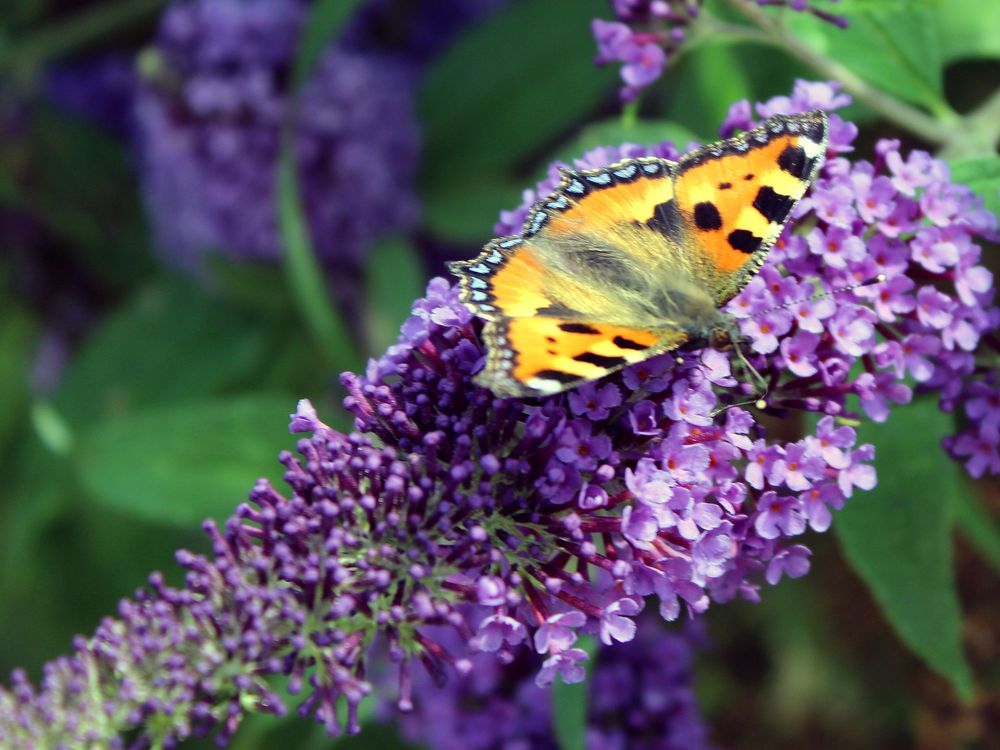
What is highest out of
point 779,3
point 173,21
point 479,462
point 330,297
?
point 173,21

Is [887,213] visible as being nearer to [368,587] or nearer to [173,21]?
[368,587]

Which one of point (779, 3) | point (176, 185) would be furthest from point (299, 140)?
point (779, 3)

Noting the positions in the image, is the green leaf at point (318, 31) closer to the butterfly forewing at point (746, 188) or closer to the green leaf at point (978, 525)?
the butterfly forewing at point (746, 188)

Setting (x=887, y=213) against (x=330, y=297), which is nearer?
(x=887, y=213)

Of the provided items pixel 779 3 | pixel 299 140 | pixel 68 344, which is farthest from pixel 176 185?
pixel 779 3

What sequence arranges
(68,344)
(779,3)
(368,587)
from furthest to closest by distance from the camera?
(68,344) → (779,3) → (368,587)

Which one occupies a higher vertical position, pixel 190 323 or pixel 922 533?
pixel 190 323

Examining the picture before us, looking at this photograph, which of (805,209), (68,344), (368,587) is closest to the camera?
(368,587)

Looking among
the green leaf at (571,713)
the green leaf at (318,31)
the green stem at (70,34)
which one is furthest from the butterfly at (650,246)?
the green stem at (70,34)
